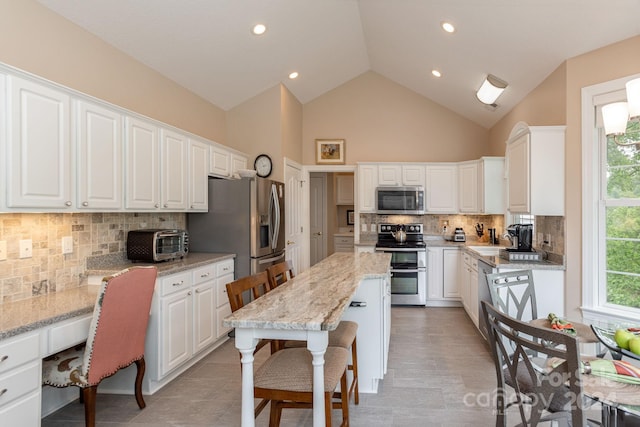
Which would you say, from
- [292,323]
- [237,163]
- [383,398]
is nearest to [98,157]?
[292,323]

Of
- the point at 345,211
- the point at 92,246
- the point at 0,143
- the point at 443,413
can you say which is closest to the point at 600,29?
the point at 443,413

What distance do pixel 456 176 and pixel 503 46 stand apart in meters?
2.49

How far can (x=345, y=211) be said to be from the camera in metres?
8.55

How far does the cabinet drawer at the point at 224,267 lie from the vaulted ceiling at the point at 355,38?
2043 millimetres

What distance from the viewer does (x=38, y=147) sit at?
2176 millimetres

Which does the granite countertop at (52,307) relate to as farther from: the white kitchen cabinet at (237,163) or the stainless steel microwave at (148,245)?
the white kitchen cabinet at (237,163)

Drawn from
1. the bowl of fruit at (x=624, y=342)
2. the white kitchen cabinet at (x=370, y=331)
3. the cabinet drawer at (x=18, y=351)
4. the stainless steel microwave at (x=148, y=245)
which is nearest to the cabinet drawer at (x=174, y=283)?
the stainless steel microwave at (x=148, y=245)

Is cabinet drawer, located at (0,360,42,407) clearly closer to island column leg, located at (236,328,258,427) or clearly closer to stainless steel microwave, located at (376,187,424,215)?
island column leg, located at (236,328,258,427)

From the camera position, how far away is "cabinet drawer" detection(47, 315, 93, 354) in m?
2.04

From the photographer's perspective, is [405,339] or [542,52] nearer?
[542,52]

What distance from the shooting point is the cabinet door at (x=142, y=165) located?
2953 mm

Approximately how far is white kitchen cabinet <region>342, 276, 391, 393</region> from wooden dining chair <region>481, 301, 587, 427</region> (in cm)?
103

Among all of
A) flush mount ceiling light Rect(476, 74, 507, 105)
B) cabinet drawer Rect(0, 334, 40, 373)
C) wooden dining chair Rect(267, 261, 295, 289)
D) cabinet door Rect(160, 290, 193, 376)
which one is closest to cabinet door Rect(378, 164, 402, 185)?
flush mount ceiling light Rect(476, 74, 507, 105)

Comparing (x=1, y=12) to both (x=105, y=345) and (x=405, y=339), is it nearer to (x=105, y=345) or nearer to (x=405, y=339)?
(x=105, y=345)
